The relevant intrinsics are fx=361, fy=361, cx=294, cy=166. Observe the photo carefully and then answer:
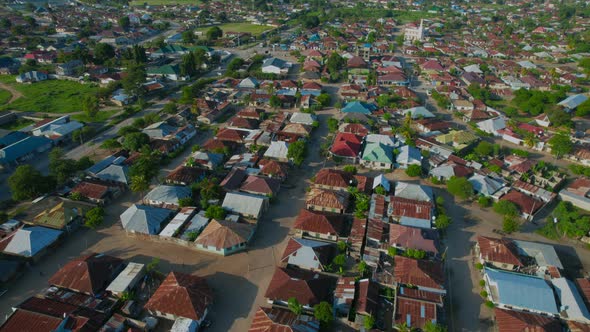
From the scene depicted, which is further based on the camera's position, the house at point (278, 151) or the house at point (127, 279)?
the house at point (278, 151)

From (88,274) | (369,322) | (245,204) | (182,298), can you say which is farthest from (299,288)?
(88,274)

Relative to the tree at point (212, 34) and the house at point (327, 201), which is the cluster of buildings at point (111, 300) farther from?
the tree at point (212, 34)

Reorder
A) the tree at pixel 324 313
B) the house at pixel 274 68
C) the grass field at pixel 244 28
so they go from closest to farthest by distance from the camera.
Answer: the tree at pixel 324 313 → the house at pixel 274 68 → the grass field at pixel 244 28

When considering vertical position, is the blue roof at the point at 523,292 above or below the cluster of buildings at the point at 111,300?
below

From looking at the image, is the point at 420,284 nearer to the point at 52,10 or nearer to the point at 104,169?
the point at 104,169

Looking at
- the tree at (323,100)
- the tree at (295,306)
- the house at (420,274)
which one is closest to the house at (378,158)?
the house at (420,274)

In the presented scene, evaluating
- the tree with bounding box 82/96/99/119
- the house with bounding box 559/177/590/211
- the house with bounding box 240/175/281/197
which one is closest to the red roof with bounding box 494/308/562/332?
the house with bounding box 559/177/590/211

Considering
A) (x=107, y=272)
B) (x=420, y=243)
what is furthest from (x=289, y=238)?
(x=107, y=272)
